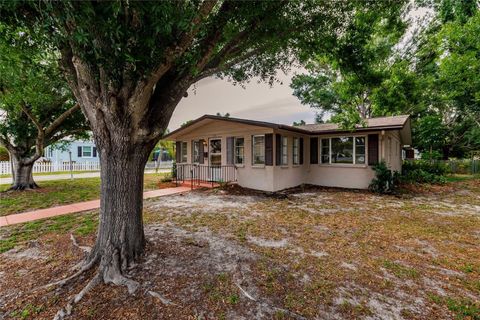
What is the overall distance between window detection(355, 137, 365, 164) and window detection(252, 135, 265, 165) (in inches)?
166

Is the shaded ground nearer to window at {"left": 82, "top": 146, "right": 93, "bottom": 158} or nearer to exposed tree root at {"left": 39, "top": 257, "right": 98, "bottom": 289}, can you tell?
exposed tree root at {"left": 39, "top": 257, "right": 98, "bottom": 289}

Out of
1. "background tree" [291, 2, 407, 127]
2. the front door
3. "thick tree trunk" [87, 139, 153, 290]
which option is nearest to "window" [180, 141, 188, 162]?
the front door

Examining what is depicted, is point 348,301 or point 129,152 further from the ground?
point 129,152

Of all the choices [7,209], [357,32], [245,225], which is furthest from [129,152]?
[7,209]

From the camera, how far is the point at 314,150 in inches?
434

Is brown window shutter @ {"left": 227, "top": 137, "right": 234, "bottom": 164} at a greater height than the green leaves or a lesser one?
lesser

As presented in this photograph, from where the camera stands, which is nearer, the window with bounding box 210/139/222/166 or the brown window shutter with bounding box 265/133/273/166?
the brown window shutter with bounding box 265/133/273/166

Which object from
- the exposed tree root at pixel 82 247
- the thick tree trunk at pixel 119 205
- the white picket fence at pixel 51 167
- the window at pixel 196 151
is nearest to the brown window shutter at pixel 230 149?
the window at pixel 196 151

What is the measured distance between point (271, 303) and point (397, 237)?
3506mm

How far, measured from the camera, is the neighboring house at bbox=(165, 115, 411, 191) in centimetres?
919

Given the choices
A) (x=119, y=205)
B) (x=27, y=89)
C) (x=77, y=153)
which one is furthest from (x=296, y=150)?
(x=77, y=153)

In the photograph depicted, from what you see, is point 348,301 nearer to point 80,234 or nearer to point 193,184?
point 80,234

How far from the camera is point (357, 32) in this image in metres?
4.77

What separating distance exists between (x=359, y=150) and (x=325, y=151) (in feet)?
4.93
